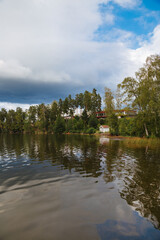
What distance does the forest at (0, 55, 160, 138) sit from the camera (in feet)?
122

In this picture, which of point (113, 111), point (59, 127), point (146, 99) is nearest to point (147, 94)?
point (146, 99)

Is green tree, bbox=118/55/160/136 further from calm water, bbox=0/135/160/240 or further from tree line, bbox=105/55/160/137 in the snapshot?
calm water, bbox=0/135/160/240

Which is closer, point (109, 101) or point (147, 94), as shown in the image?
point (147, 94)

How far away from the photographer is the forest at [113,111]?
37062 mm

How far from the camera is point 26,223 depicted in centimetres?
500

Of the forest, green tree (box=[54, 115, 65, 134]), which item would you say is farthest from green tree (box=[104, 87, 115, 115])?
green tree (box=[54, 115, 65, 134])

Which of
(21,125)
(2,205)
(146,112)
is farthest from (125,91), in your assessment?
(21,125)

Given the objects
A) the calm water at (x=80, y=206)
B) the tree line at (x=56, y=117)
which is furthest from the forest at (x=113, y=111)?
the calm water at (x=80, y=206)

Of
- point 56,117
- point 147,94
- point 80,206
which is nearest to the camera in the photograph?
point 80,206

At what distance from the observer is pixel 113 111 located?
59.3 metres

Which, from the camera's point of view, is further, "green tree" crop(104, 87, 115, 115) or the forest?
"green tree" crop(104, 87, 115, 115)

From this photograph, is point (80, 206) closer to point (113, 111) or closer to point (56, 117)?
point (113, 111)

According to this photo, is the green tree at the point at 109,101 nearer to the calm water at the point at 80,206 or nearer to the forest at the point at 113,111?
the forest at the point at 113,111

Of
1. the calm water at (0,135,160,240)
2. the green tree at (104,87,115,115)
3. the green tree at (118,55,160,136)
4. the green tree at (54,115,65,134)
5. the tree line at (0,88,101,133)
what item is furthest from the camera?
the green tree at (54,115,65,134)
